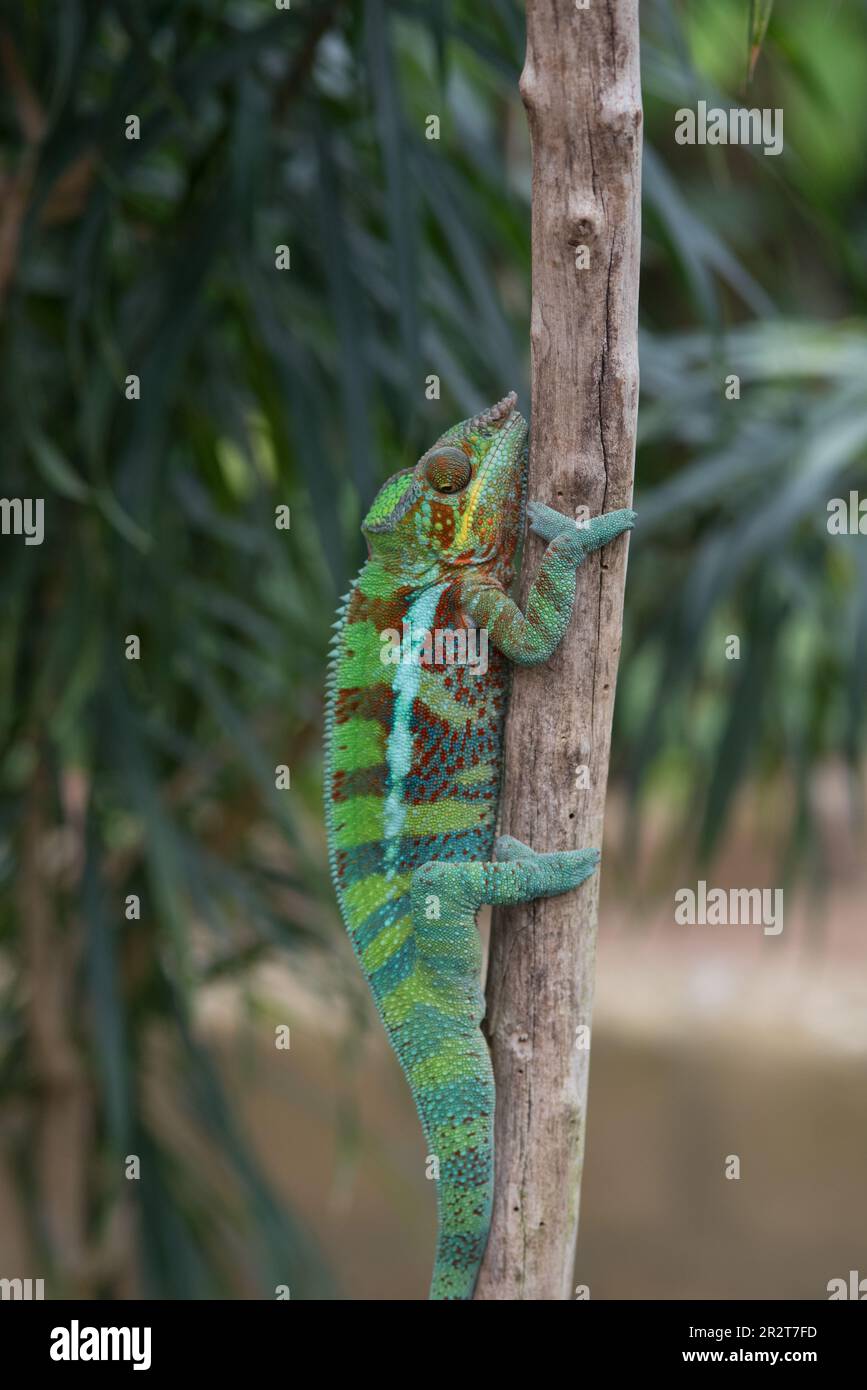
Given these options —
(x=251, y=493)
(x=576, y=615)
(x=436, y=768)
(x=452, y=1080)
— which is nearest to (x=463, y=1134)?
(x=452, y=1080)

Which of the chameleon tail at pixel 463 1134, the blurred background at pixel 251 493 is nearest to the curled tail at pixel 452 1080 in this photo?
the chameleon tail at pixel 463 1134

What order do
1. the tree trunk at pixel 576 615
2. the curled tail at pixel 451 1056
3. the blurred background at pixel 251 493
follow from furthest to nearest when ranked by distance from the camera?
the blurred background at pixel 251 493 < the curled tail at pixel 451 1056 < the tree trunk at pixel 576 615

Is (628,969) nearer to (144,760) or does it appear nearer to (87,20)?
(144,760)

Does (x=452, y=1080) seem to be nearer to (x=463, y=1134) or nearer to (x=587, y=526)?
(x=463, y=1134)

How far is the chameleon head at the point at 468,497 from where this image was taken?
49.0 inches

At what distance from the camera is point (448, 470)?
124cm

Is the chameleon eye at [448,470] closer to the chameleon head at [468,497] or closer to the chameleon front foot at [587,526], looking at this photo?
the chameleon head at [468,497]

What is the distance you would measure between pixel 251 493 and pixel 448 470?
0.90 m

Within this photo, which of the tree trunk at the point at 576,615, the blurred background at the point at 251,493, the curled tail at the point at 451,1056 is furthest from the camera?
the blurred background at the point at 251,493

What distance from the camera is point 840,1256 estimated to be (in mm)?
4086

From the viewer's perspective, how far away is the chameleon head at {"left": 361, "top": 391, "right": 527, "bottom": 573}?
1.24 m

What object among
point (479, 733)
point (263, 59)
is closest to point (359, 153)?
point (263, 59)

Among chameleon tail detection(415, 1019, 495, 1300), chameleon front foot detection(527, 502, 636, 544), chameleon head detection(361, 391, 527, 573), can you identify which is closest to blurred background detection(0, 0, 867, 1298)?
chameleon head detection(361, 391, 527, 573)

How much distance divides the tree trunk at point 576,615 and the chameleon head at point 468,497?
0.24 ft
